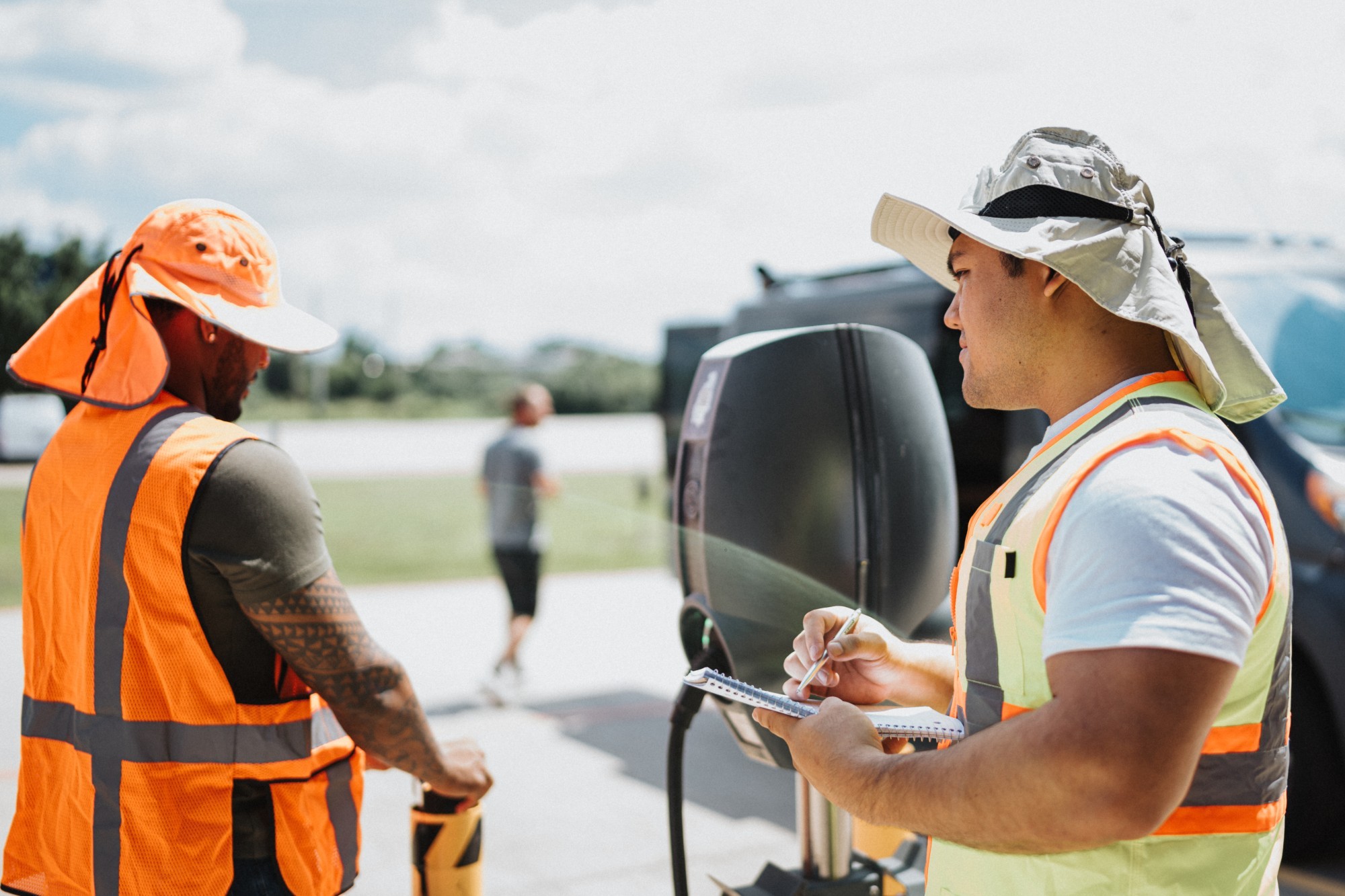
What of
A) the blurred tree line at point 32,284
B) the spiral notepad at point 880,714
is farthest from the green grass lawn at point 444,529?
the spiral notepad at point 880,714

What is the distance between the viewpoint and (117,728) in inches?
62.9

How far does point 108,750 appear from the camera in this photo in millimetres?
1600

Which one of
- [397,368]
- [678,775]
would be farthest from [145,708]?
[397,368]

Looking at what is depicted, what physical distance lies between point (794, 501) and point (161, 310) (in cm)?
108

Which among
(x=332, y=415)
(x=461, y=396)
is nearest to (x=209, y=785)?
(x=332, y=415)

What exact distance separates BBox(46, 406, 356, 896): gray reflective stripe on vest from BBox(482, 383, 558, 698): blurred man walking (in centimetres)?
501

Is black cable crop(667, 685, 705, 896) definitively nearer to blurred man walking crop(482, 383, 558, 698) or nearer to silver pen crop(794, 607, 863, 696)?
silver pen crop(794, 607, 863, 696)

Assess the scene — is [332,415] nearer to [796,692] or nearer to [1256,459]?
[1256,459]

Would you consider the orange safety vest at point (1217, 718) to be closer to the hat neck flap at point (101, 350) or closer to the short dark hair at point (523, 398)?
the hat neck flap at point (101, 350)

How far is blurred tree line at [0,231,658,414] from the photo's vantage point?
4.05 meters

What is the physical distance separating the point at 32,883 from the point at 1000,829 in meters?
1.50

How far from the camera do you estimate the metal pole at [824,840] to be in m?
2.06

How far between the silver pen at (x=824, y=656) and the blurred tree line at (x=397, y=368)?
136 centimetres

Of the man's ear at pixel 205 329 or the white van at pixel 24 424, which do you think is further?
the white van at pixel 24 424
